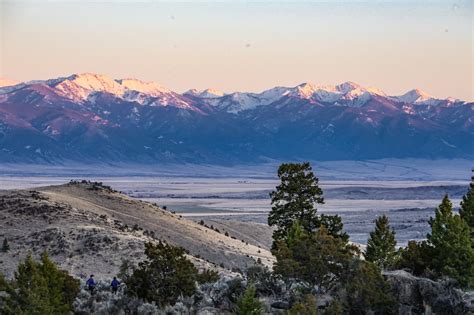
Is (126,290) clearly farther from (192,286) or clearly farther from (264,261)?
(264,261)

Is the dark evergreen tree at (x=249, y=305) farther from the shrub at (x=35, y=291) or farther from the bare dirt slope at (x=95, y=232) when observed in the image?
the bare dirt slope at (x=95, y=232)

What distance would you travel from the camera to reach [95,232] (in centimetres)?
5519

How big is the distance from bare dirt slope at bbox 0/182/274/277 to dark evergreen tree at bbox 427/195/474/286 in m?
18.5

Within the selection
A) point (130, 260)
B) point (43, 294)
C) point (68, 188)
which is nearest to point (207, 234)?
point (68, 188)

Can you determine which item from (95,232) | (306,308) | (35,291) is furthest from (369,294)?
(95,232)

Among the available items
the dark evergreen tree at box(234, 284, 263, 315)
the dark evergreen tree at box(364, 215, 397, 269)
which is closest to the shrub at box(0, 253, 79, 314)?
the dark evergreen tree at box(234, 284, 263, 315)

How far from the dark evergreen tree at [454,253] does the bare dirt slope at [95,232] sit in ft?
60.7

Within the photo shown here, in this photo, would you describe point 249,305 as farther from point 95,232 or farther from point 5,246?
point 95,232

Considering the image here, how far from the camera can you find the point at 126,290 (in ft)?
115

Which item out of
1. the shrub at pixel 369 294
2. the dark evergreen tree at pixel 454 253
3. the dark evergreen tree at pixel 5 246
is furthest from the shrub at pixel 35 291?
the dark evergreen tree at pixel 5 246

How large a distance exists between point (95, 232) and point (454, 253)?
82.7 ft

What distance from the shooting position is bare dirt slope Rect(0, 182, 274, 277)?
51.7 metres

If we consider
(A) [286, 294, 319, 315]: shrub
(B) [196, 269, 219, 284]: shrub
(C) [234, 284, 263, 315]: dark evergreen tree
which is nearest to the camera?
(A) [286, 294, 319, 315]: shrub

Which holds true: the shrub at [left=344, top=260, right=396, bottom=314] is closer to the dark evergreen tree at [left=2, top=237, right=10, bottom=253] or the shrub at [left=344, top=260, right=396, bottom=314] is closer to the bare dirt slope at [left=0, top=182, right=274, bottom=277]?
the bare dirt slope at [left=0, top=182, right=274, bottom=277]
